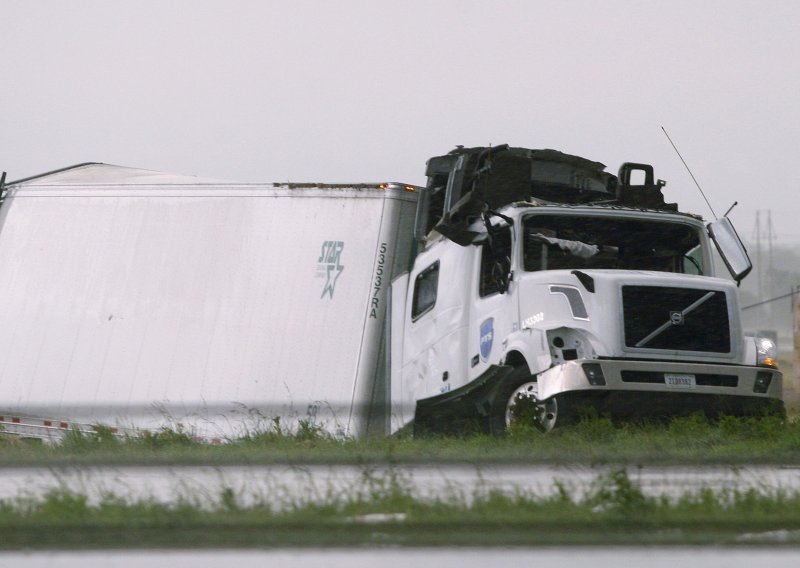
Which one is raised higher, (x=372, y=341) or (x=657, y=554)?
(x=372, y=341)

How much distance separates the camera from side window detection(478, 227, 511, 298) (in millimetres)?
12047

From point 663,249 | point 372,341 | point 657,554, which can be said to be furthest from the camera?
point 372,341

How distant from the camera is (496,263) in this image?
12133 mm

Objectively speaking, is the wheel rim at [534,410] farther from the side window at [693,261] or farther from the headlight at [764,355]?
the side window at [693,261]

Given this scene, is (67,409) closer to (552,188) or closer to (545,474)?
(552,188)

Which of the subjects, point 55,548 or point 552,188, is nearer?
point 55,548

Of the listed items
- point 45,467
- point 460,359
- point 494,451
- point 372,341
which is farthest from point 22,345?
point 494,451

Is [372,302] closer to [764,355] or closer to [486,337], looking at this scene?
[486,337]

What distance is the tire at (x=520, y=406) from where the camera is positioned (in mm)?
11086

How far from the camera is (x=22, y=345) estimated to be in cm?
1587

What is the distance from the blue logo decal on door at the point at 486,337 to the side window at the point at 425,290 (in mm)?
1228

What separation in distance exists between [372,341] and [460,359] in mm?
1847

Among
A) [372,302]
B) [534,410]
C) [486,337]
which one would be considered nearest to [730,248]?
[486,337]

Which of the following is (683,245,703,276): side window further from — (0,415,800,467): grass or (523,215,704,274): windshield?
(0,415,800,467): grass
